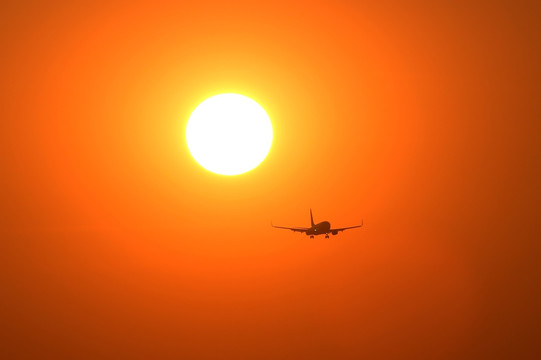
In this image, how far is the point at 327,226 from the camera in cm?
14625
